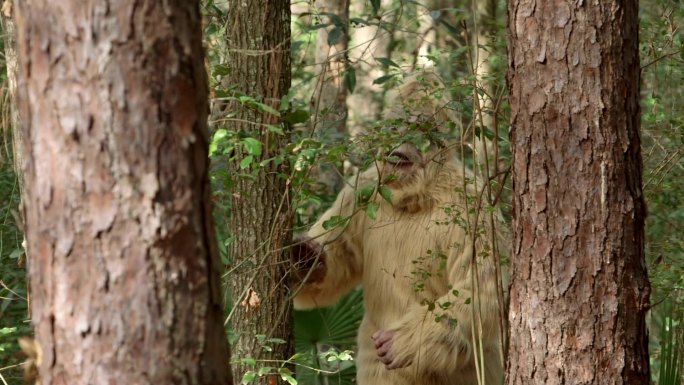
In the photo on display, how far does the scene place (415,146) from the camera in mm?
5312

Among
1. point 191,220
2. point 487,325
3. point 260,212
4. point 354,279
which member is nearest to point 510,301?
point 487,325

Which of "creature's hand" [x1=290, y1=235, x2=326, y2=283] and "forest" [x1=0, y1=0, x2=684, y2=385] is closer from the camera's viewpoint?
"forest" [x1=0, y1=0, x2=684, y2=385]

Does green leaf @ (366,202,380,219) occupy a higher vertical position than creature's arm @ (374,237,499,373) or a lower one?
higher

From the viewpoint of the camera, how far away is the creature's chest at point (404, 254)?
5598 mm

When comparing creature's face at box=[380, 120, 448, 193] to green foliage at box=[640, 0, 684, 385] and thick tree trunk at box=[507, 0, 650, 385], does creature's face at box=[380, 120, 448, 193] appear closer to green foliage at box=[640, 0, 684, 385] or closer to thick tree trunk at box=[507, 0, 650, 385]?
green foliage at box=[640, 0, 684, 385]

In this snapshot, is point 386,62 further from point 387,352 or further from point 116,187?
point 116,187

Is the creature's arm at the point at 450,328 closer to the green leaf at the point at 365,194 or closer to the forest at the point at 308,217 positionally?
the forest at the point at 308,217

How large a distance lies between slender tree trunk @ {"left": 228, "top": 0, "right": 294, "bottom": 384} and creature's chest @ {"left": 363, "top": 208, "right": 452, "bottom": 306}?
699mm

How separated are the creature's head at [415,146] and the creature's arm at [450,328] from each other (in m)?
0.51

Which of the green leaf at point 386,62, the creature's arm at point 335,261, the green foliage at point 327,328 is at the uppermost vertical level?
the green leaf at point 386,62

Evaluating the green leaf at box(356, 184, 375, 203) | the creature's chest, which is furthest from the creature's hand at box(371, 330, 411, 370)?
the green leaf at box(356, 184, 375, 203)

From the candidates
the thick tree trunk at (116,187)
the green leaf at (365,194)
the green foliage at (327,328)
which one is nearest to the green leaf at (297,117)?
the green leaf at (365,194)

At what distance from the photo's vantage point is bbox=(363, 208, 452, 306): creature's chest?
18.4 feet

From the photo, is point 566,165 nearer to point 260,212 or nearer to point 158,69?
point 260,212
